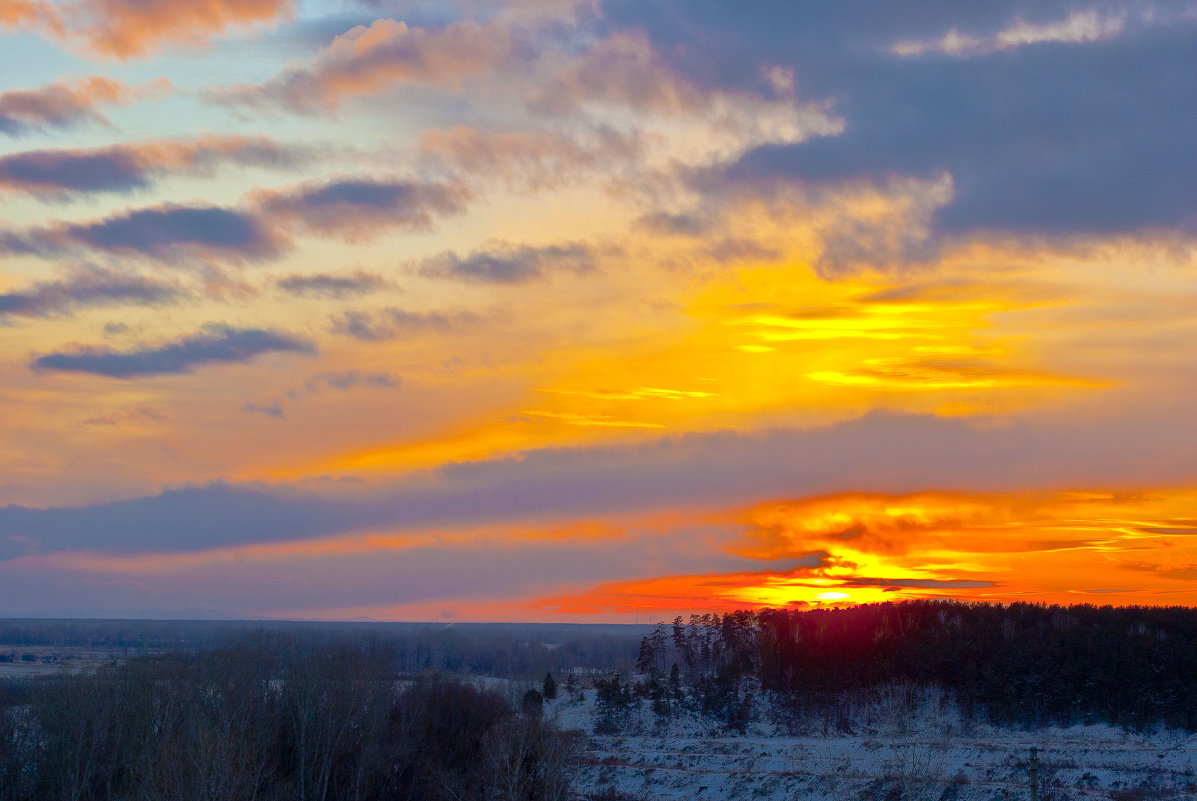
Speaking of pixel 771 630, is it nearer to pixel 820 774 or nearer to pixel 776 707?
pixel 776 707

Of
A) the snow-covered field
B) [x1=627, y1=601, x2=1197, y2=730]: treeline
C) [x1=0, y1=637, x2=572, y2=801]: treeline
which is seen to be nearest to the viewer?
[x1=0, y1=637, x2=572, y2=801]: treeline

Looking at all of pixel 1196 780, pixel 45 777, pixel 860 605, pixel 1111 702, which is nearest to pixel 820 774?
pixel 1196 780

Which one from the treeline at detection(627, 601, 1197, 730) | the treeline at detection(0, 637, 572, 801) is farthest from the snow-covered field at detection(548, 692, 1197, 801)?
the treeline at detection(0, 637, 572, 801)

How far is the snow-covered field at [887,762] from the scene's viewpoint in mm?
81812

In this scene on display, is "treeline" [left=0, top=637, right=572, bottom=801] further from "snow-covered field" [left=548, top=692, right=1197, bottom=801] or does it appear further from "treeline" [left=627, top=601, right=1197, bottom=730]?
"treeline" [left=627, top=601, right=1197, bottom=730]

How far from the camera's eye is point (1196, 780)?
84125 millimetres

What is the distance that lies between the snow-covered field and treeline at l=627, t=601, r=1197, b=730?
140 inches

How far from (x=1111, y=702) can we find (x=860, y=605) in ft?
226

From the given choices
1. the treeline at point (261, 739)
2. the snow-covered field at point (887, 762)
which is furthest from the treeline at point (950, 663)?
the treeline at point (261, 739)

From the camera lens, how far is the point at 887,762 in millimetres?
100438

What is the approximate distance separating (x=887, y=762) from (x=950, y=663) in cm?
5071

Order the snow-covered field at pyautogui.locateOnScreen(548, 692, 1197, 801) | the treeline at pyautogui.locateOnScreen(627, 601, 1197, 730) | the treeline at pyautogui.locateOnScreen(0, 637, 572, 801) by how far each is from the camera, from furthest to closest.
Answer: the treeline at pyautogui.locateOnScreen(627, 601, 1197, 730), the snow-covered field at pyautogui.locateOnScreen(548, 692, 1197, 801), the treeline at pyautogui.locateOnScreen(0, 637, 572, 801)

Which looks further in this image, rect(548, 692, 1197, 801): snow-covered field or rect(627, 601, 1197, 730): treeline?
rect(627, 601, 1197, 730): treeline

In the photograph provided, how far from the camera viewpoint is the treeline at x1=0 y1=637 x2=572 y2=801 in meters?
71.2
